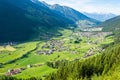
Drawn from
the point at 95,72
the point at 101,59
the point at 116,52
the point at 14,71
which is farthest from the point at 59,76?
the point at 14,71

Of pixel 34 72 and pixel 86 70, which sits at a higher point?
pixel 86 70

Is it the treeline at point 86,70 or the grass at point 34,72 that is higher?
the treeline at point 86,70

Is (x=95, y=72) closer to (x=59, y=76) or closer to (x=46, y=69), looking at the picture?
(x=59, y=76)

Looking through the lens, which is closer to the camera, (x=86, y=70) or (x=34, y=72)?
(x=86, y=70)

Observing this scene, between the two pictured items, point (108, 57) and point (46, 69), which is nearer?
point (108, 57)

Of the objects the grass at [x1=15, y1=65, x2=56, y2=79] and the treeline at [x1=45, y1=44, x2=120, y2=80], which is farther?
the grass at [x1=15, y1=65, x2=56, y2=79]

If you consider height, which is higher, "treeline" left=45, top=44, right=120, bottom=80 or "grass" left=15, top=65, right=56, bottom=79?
"treeline" left=45, top=44, right=120, bottom=80

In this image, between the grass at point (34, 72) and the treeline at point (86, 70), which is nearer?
the treeline at point (86, 70)

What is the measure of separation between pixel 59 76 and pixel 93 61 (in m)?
25.8

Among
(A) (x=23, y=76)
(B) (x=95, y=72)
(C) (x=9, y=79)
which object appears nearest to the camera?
(B) (x=95, y=72)

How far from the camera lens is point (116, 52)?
553 feet

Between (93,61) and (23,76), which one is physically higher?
(93,61)

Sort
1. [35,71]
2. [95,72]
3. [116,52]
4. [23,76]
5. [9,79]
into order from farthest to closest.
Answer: [35,71], [23,76], [116,52], [9,79], [95,72]

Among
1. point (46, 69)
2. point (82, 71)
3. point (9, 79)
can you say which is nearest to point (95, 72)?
point (82, 71)
